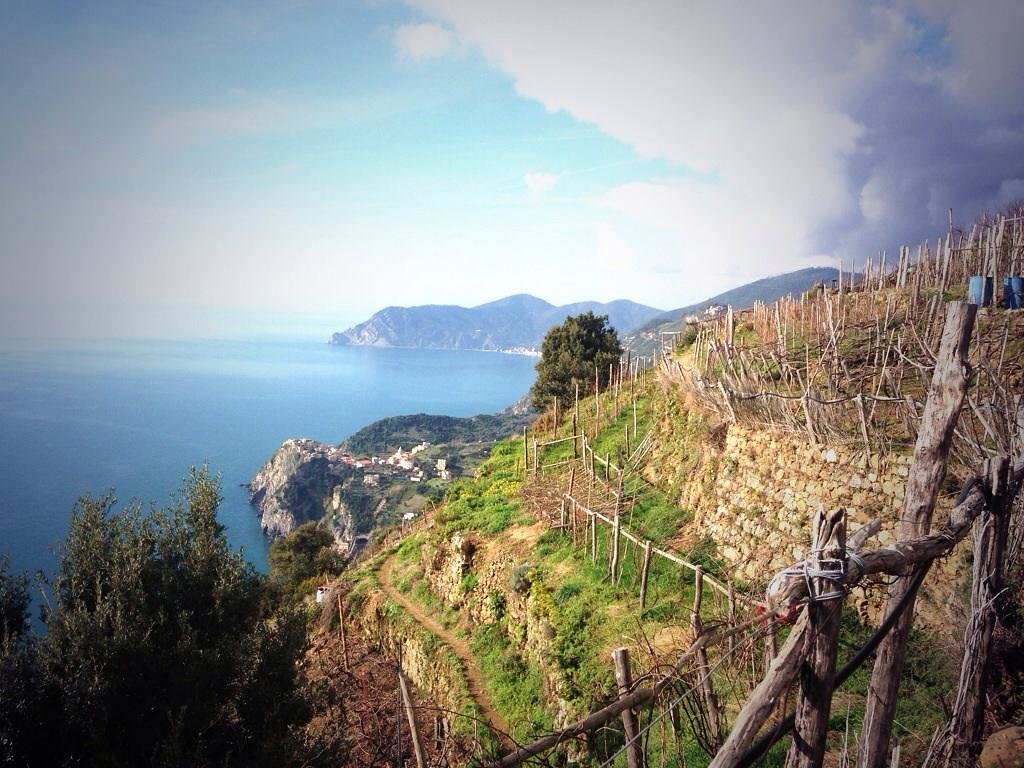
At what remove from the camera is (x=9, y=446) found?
2411 inches

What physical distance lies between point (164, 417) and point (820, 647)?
110420mm

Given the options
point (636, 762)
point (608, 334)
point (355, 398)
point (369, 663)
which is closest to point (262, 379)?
point (355, 398)

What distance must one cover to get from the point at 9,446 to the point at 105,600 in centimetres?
7572

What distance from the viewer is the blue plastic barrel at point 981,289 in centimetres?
→ 993

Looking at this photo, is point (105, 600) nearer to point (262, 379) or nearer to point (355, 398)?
point (355, 398)

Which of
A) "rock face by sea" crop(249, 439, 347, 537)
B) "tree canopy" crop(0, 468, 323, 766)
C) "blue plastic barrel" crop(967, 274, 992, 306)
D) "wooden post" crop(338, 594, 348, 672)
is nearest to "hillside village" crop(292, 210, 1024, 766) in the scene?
"blue plastic barrel" crop(967, 274, 992, 306)

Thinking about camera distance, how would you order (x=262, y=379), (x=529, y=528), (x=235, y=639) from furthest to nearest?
(x=262, y=379)
(x=529, y=528)
(x=235, y=639)

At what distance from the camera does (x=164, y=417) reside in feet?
307

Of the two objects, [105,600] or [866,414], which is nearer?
[105,600]

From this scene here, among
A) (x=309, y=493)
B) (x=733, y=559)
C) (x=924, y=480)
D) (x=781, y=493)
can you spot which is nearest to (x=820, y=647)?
(x=924, y=480)

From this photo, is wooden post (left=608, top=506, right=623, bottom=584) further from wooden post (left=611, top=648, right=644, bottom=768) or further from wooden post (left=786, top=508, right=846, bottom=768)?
wooden post (left=786, top=508, right=846, bottom=768)

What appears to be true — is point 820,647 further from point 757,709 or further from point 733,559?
point 733,559

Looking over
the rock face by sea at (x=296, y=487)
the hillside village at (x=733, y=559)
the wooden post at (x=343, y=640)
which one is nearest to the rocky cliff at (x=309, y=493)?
the rock face by sea at (x=296, y=487)

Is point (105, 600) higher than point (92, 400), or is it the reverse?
point (105, 600)
